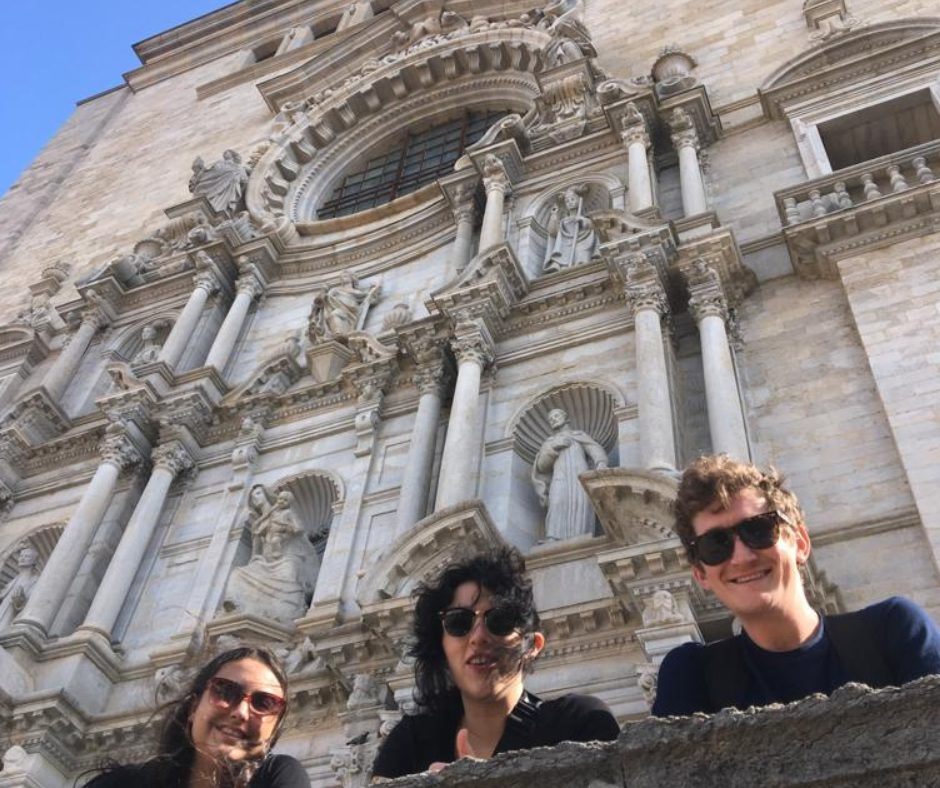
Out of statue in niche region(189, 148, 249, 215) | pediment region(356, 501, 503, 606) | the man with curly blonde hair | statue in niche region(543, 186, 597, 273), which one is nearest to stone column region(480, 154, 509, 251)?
statue in niche region(543, 186, 597, 273)

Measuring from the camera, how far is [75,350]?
16859 millimetres

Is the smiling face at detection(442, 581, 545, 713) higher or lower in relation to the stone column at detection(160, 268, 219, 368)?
lower

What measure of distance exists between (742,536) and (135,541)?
9924mm

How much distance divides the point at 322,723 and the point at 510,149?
8898 mm

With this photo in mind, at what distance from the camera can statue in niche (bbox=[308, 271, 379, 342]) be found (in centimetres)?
1414

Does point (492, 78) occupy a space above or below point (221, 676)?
above

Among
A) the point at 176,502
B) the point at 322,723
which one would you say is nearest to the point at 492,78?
the point at 176,502

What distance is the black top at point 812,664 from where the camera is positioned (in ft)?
→ 9.96

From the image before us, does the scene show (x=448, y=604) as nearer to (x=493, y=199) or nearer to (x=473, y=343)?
(x=473, y=343)

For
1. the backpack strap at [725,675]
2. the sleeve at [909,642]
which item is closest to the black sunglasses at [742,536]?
the backpack strap at [725,675]

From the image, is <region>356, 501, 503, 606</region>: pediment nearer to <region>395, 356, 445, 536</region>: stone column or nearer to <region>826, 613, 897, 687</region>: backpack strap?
<region>395, 356, 445, 536</region>: stone column

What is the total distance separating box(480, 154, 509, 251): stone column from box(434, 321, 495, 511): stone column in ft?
6.42

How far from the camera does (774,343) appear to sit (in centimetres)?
1030

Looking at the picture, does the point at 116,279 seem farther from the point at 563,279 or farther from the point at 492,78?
the point at 563,279
